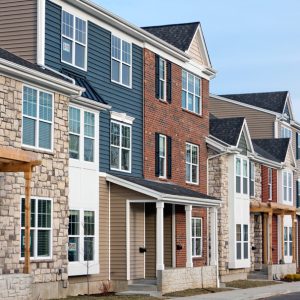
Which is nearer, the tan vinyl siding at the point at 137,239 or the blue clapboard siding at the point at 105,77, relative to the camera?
the blue clapboard siding at the point at 105,77

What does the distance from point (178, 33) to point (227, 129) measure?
5.84 meters

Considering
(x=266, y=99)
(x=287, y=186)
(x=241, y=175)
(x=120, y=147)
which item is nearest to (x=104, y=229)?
(x=120, y=147)

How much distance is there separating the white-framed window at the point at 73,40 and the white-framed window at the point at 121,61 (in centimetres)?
231

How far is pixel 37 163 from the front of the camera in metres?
21.4

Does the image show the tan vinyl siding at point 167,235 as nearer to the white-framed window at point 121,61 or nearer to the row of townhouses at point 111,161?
the row of townhouses at point 111,161

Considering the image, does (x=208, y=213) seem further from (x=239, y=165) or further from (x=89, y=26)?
(x=89, y=26)

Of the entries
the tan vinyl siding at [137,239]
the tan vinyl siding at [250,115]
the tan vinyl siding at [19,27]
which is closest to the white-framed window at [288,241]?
the tan vinyl siding at [250,115]

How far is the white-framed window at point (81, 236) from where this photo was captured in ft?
86.1

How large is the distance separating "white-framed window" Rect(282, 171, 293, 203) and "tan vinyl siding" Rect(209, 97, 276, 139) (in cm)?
391

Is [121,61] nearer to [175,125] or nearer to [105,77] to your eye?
[105,77]

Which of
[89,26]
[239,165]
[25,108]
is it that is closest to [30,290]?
[25,108]

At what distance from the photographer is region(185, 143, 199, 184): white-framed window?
121ft

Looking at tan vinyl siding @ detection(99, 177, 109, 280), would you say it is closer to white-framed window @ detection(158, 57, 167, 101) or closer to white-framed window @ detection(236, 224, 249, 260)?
white-framed window @ detection(158, 57, 167, 101)

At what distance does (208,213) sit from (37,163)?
17.9 m
